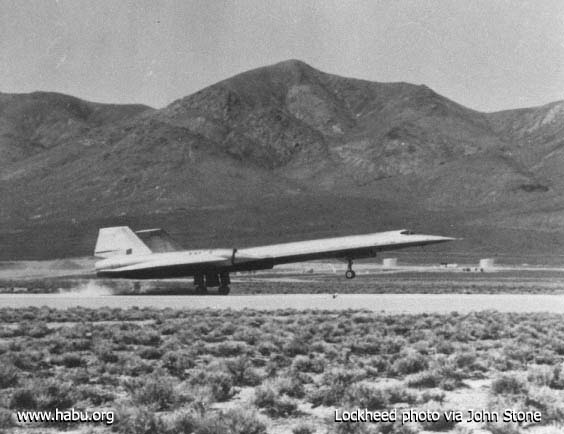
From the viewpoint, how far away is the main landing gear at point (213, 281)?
138ft

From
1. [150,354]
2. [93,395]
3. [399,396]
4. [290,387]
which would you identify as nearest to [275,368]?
[290,387]

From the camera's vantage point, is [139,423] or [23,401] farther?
[23,401]

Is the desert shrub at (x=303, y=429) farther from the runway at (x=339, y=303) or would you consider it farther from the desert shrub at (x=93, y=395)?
the runway at (x=339, y=303)

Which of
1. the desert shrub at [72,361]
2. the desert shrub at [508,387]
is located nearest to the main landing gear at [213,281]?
the desert shrub at [72,361]

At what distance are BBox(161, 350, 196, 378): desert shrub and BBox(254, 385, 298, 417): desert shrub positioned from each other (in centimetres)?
320

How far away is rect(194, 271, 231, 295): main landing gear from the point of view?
138 ft

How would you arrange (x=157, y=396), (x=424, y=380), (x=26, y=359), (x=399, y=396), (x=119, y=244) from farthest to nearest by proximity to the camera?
(x=119, y=244), (x=26, y=359), (x=424, y=380), (x=399, y=396), (x=157, y=396)

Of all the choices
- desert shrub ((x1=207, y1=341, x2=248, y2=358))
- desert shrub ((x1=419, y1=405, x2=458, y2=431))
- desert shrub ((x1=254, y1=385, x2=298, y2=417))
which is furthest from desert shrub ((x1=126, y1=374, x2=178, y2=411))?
desert shrub ((x1=207, y1=341, x2=248, y2=358))

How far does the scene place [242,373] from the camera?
13.4 m

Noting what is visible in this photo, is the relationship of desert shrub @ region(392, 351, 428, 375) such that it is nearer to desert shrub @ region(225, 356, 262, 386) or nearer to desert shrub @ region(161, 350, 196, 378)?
desert shrub @ region(225, 356, 262, 386)

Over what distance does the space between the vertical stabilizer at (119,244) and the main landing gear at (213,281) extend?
4.42 m

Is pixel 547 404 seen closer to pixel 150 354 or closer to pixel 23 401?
pixel 23 401

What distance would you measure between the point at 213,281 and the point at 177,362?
28.1m

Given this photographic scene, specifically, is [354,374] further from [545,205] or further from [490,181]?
[490,181]
